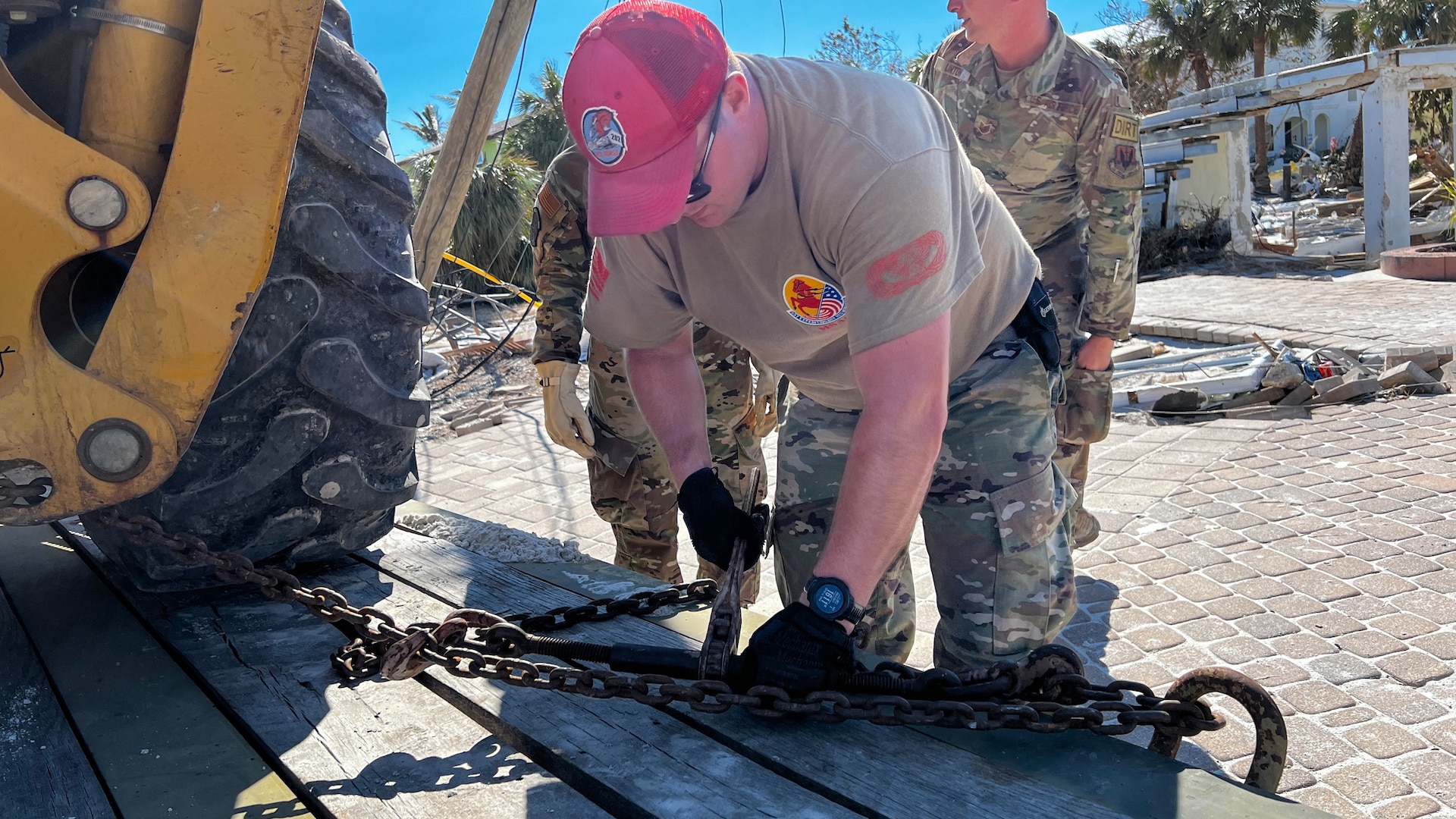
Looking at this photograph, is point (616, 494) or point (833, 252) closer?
point (833, 252)

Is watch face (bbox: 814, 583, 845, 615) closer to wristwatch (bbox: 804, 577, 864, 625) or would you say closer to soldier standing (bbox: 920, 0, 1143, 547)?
wristwatch (bbox: 804, 577, 864, 625)

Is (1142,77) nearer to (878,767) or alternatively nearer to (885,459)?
(885,459)

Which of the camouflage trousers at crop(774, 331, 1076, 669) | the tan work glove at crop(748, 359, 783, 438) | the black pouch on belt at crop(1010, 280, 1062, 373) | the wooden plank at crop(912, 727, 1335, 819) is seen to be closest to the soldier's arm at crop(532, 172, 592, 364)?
the tan work glove at crop(748, 359, 783, 438)

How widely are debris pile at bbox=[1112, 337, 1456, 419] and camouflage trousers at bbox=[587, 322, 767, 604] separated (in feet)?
13.8

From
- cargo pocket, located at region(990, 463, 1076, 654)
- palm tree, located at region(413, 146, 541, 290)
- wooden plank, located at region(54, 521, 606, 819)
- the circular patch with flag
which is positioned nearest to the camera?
wooden plank, located at region(54, 521, 606, 819)

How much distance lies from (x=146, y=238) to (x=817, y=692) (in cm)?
129

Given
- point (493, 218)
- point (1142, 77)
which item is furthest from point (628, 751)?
point (1142, 77)

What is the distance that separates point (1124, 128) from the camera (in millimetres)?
3906

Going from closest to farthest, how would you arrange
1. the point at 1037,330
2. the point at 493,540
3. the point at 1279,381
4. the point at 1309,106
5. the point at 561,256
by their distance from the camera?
the point at 1037,330, the point at 493,540, the point at 561,256, the point at 1279,381, the point at 1309,106

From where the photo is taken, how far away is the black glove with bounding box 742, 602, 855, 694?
175 centimetres

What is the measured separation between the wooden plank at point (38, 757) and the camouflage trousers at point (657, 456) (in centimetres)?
193

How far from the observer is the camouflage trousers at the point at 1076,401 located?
3.90 metres

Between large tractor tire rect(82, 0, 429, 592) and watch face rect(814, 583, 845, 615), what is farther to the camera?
large tractor tire rect(82, 0, 429, 592)

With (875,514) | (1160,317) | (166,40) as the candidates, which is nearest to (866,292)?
(875,514)
